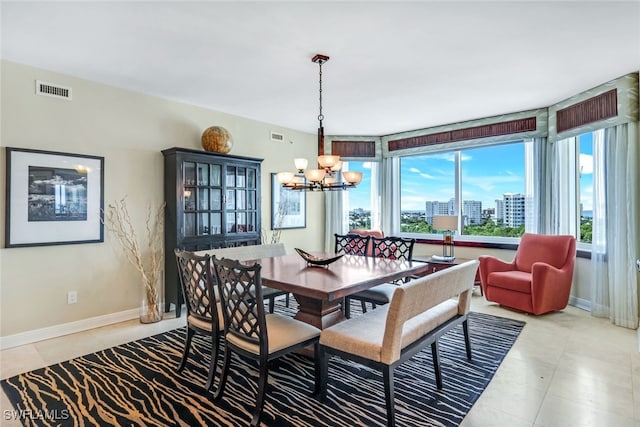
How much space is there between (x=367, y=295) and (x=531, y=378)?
1.41 metres

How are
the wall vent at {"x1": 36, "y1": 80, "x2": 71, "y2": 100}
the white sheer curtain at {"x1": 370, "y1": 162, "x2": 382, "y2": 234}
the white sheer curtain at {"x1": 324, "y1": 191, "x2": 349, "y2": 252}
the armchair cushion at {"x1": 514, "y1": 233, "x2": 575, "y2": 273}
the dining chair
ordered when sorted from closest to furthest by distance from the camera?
the wall vent at {"x1": 36, "y1": 80, "x2": 71, "y2": 100} → the dining chair → the armchair cushion at {"x1": 514, "y1": 233, "x2": 575, "y2": 273} → the white sheer curtain at {"x1": 324, "y1": 191, "x2": 349, "y2": 252} → the white sheer curtain at {"x1": 370, "y1": 162, "x2": 382, "y2": 234}

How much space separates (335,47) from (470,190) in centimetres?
376

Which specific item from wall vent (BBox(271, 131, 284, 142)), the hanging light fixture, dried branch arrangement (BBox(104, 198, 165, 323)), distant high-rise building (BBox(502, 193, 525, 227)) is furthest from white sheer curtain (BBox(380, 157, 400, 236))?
dried branch arrangement (BBox(104, 198, 165, 323))

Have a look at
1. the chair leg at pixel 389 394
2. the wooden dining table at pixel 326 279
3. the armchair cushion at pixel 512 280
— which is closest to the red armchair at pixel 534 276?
the armchair cushion at pixel 512 280

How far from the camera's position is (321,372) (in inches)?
88.7

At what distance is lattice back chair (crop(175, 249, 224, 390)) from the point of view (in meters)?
2.37

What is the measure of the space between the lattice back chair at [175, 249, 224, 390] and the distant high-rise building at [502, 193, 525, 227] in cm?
448

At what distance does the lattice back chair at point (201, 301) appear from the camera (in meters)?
2.37

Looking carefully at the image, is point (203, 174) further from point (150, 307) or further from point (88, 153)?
point (150, 307)

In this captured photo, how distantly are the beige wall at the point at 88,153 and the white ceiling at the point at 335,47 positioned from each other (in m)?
0.22

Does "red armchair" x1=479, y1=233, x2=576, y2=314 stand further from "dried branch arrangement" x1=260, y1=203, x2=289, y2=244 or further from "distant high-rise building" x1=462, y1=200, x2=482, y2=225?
"dried branch arrangement" x1=260, y1=203, x2=289, y2=244

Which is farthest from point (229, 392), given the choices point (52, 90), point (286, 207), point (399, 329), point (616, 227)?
point (616, 227)

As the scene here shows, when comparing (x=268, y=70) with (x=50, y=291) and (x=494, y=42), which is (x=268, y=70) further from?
(x=50, y=291)

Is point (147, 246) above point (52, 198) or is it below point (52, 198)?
below
